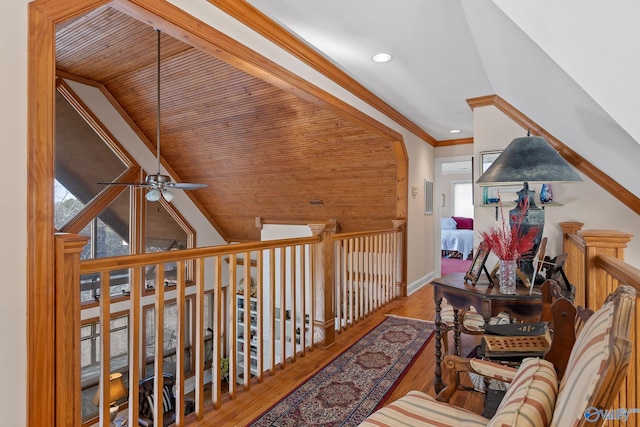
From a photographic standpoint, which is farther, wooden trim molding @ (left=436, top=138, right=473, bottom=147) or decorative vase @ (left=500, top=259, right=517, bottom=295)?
wooden trim molding @ (left=436, top=138, right=473, bottom=147)

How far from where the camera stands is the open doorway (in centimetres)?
851

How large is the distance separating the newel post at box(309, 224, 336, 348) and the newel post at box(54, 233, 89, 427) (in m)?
1.80

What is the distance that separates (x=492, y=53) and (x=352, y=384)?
233 centimetres

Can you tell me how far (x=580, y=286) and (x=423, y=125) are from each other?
2799 mm

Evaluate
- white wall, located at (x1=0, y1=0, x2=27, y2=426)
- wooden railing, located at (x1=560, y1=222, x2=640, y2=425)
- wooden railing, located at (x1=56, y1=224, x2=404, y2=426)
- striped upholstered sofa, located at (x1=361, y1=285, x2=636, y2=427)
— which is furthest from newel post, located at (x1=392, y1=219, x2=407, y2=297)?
white wall, located at (x1=0, y1=0, x2=27, y2=426)

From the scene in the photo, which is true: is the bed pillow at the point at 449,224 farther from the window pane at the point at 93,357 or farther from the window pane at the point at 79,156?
the window pane at the point at 79,156

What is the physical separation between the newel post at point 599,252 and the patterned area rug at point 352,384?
1298 mm

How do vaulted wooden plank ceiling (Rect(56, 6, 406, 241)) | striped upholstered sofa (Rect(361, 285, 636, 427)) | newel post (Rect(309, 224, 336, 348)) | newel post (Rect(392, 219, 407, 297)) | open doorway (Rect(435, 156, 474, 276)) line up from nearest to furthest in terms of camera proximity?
striped upholstered sofa (Rect(361, 285, 636, 427)) < newel post (Rect(309, 224, 336, 348)) < vaulted wooden plank ceiling (Rect(56, 6, 406, 241)) < newel post (Rect(392, 219, 407, 297)) < open doorway (Rect(435, 156, 474, 276))

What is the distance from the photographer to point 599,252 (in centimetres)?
170

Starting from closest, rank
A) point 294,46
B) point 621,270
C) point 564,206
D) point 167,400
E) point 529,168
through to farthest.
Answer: point 621,270 → point 529,168 → point 294,46 → point 564,206 → point 167,400

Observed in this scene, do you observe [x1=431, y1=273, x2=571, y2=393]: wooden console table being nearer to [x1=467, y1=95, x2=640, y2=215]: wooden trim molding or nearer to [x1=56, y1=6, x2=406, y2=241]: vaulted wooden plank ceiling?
[x1=467, y1=95, x2=640, y2=215]: wooden trim molding

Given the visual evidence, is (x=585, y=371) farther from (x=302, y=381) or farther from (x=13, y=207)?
(x=302, y=381)

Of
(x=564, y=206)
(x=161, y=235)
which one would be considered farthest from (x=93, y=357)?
(x=564, y=206)

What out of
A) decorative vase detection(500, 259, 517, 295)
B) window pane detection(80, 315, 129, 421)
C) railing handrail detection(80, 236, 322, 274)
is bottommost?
window pane detection(80, 315, 129, 421)
